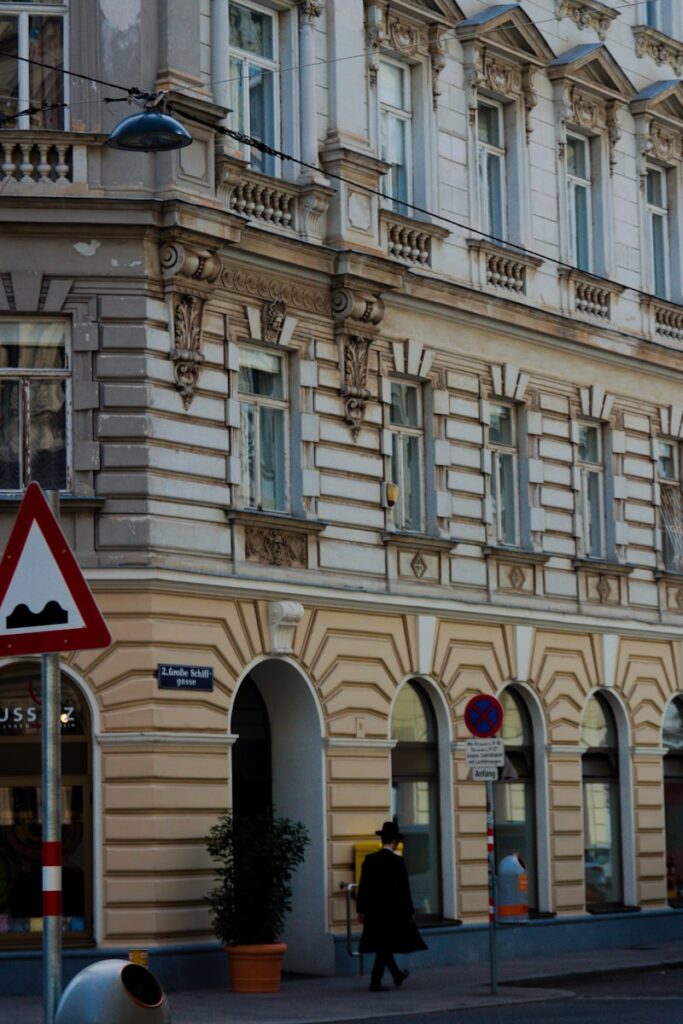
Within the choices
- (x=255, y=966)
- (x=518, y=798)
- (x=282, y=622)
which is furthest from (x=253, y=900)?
(x=518, y=798)

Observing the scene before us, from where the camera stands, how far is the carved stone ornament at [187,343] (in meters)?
22.5

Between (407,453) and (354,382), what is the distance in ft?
5.83

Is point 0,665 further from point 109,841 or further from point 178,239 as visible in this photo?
point 178,239

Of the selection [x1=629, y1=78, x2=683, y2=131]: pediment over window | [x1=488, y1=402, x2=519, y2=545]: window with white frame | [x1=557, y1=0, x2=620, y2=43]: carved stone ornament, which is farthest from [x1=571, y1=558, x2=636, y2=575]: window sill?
[x1=557, y1=0, x2=620, y2=43]: carved stone ornament

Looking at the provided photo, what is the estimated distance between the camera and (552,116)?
29984mm

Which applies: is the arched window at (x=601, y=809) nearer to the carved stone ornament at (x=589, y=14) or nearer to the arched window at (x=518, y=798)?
the arched window at (x=518, y=798)

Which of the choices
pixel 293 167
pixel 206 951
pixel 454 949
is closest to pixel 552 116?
pixel 293 167

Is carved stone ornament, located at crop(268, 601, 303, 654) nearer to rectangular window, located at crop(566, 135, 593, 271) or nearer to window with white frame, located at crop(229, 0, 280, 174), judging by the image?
window with white frame, located at crop(229, 0, 280, 174)

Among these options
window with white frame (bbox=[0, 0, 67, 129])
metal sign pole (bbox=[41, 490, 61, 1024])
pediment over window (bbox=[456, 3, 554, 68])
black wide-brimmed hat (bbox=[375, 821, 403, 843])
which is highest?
pediment over window (bbox=[456, 3, 554, 68])

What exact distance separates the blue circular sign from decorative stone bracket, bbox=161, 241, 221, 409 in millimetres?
4560

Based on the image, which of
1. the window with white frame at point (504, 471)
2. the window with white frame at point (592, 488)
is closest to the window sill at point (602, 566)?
the window with white frame at point (592, 488)

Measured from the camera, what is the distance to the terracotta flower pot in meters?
21.5

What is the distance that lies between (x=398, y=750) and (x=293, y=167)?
736cm

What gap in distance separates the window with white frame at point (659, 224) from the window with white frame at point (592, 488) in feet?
10.6
